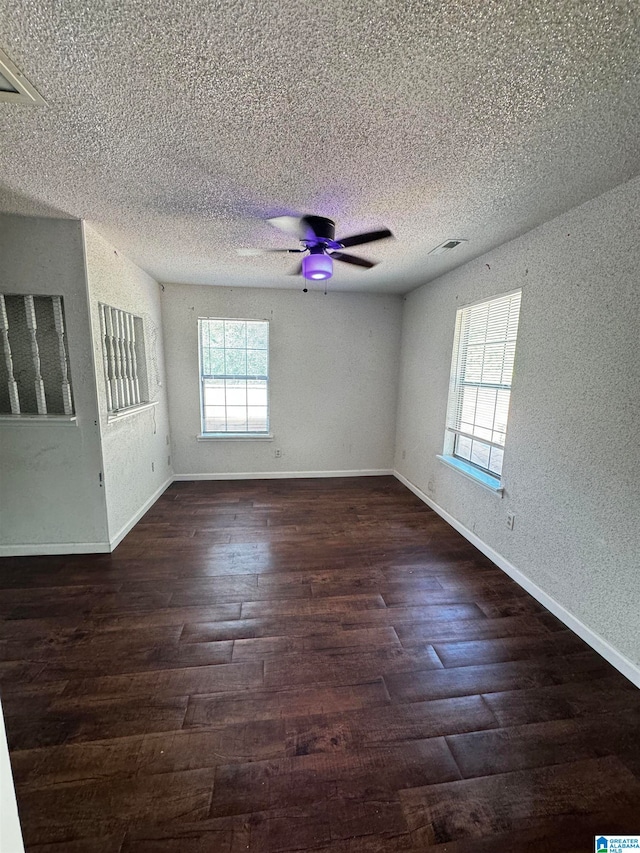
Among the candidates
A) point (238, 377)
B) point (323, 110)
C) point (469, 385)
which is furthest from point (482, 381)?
point (238, 377)

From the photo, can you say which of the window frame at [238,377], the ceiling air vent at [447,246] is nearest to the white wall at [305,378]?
the window frame at [238,377]

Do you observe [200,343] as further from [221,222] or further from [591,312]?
[591,312]

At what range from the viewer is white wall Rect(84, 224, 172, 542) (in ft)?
8.33

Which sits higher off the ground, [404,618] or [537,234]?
[537,234]

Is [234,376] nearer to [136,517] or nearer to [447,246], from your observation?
[136,517]

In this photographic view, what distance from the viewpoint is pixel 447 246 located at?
2.60 metres

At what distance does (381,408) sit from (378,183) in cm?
313

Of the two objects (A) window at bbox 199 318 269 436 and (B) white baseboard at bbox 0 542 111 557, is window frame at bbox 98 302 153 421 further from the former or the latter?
(B) white baseboard at bbox 0 542 111 557

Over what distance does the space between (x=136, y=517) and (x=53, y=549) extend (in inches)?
A: 26.3

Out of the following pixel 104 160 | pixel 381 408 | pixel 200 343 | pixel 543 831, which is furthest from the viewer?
pixel 381 408

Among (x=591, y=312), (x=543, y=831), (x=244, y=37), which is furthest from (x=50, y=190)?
(x=543, y=831)

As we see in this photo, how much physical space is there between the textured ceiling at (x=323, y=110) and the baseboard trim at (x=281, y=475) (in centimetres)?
305

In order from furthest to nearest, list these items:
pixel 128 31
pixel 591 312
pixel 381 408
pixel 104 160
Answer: pixel 381 408
pixel 591 312
pixel 104 160
pixel 128 31

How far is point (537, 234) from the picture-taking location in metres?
2.21
